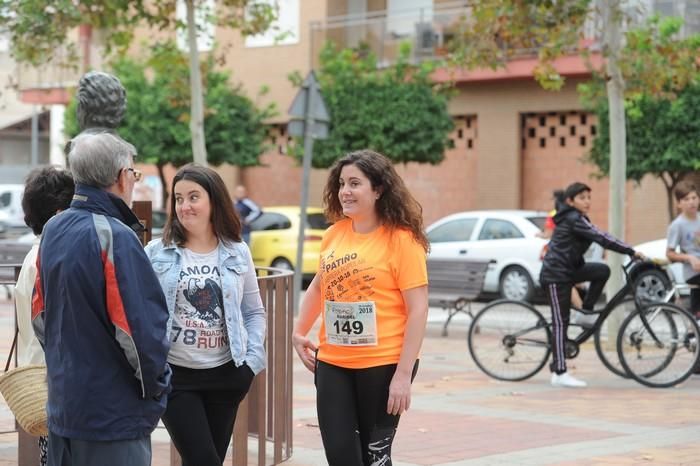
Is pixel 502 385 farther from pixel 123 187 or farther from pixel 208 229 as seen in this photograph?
pixel 123 187

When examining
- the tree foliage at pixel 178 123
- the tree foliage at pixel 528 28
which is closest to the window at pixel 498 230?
the tree foliage at pixel 528 28

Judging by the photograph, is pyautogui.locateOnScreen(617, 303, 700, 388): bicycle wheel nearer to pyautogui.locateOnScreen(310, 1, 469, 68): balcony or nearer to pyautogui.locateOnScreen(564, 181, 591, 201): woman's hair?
pyautogui.locateOnScreen(564, 181, 591, 201): woman's hair

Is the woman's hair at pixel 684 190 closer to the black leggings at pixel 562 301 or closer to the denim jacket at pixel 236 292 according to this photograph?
the black leggings at pixel 562 301

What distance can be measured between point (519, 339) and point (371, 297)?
22.0 feet

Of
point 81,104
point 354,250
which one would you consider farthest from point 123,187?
point 81,104

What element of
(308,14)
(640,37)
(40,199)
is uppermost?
(308,14)

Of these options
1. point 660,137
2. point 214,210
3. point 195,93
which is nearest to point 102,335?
point 214,210

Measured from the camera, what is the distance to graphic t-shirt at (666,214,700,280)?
12.6 m

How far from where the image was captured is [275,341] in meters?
7.55

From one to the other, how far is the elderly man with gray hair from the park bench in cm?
1308

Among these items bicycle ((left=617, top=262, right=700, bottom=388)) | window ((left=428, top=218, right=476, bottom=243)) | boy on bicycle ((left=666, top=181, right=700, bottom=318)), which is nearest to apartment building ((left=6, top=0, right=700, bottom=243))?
window ((left=428, top=218, right=476, bottom=243))

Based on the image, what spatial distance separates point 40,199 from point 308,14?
28738 millimetres

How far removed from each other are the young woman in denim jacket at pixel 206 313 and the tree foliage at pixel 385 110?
74.5 feet

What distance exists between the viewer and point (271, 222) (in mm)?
25953
